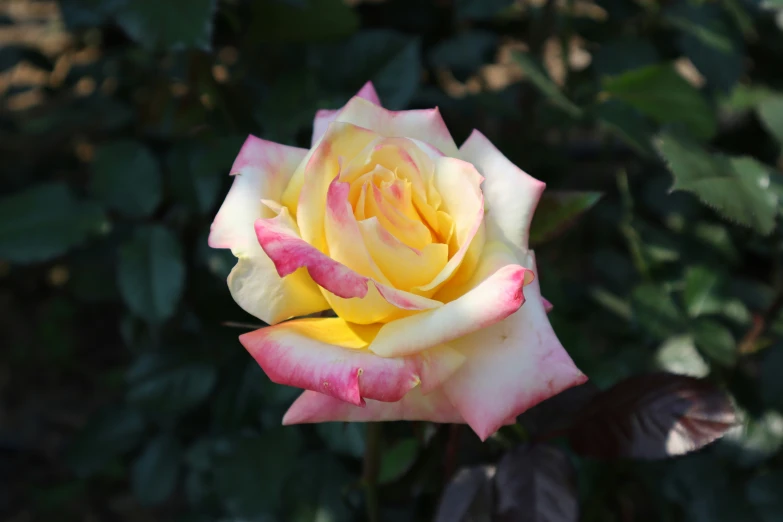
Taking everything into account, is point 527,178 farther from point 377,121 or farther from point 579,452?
point 579,452

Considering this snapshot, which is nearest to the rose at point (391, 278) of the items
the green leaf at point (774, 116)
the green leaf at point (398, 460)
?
the green leaf at point (398, 460)

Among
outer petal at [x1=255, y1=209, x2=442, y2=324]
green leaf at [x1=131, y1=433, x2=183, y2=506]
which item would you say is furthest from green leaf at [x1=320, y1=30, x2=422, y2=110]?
green leaf at [x1=131, y1=433, x2=183, y2=506]

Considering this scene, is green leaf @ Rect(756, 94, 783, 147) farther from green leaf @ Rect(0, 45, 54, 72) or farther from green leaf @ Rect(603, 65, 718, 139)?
green leaf @ Rect(0, 45, 54, 72)

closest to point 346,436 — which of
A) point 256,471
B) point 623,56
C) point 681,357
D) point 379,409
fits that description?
point 256,471

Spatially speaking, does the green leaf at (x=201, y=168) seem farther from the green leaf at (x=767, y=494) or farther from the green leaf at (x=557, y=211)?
the green leaf at (x=767, y=494)

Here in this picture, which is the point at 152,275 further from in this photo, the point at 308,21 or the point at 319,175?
the point at 319,175
